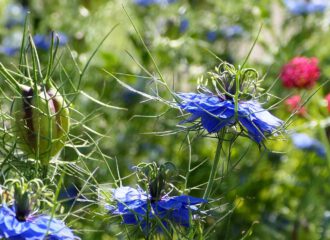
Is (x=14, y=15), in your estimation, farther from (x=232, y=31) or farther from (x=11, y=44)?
(x=232, y=31)

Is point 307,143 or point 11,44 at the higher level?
point 11,44

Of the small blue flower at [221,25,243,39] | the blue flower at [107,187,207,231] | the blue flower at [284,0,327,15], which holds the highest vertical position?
the blue flower at [107,187,207,231]

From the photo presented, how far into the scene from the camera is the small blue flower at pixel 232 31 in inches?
119

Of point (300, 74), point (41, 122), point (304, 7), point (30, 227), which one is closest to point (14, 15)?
point (304, 7)

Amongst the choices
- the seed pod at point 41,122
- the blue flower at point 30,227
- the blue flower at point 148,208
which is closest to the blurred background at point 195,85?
the seed pod at point 41,122

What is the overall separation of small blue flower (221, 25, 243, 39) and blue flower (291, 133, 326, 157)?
0.52 meters

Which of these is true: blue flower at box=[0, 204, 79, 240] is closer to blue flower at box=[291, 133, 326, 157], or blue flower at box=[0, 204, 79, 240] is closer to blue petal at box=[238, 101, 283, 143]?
blue petal at box=[238, 101, 283, 143]

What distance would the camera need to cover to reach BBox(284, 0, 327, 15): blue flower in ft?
9.75

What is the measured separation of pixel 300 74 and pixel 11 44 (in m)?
1.20

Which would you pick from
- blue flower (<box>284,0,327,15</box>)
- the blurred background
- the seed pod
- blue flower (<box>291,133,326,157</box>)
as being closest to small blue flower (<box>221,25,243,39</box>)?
the blurred background

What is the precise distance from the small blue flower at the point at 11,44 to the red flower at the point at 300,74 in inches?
38.1

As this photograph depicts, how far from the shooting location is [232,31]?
121 inches

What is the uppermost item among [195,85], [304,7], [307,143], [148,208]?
[148,208]

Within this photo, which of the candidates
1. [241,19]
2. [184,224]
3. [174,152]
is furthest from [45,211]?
[241,19]
